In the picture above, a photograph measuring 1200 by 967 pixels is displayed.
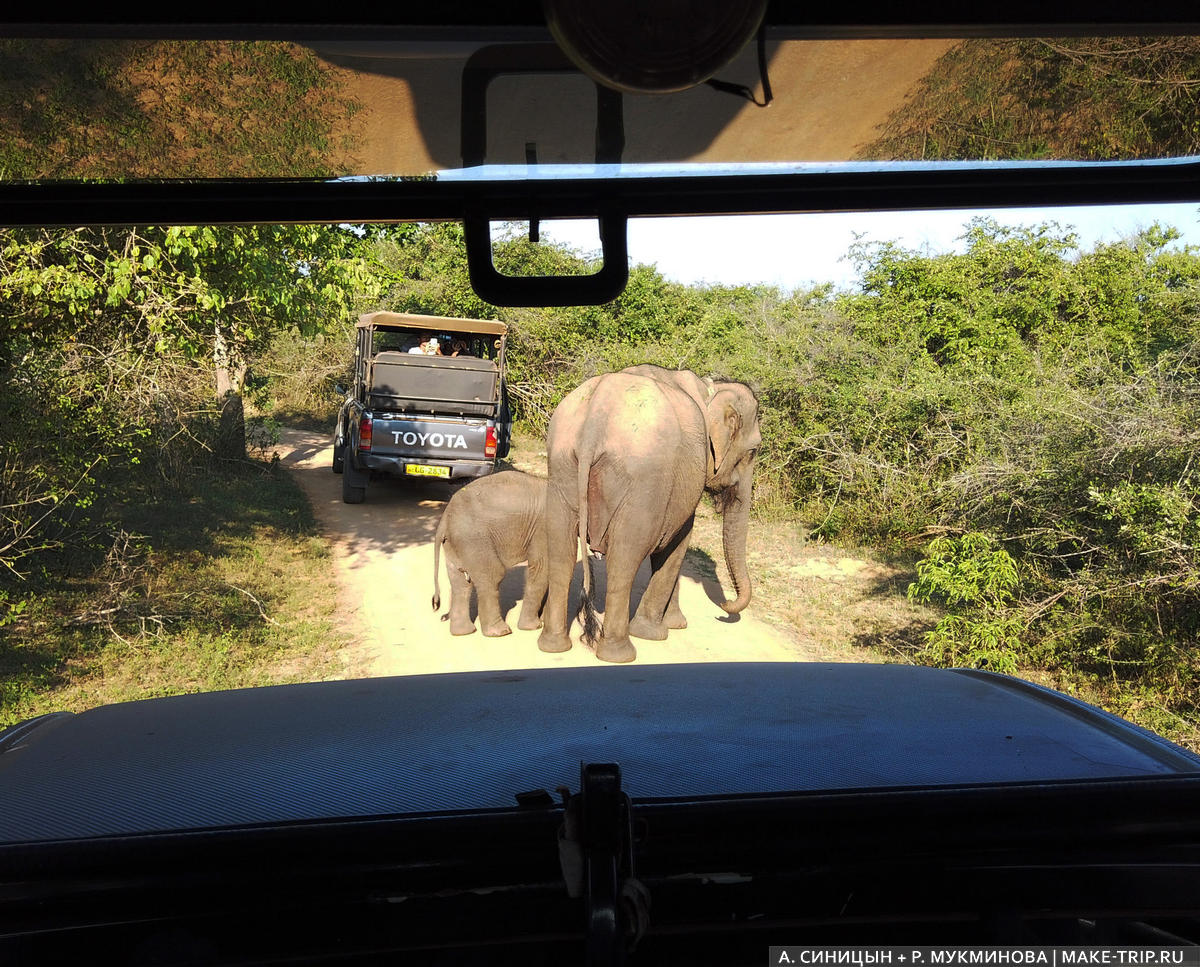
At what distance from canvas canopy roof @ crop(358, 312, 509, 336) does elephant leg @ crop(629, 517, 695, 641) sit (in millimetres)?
5450

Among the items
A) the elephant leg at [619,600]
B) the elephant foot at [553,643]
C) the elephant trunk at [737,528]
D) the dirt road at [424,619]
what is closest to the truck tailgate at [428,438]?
the dirt road at [424,619]

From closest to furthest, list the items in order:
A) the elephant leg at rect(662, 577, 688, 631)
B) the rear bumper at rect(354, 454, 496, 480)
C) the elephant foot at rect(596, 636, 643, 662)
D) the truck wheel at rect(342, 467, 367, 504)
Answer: the elephant foot at rect(596, 636, 643, 662), the elephant leg at rect(662, 577, 688, 631), the rear bumper at rect(354, 454, 496, 480), the truck wheel at rect(342, 467, 367, 504)

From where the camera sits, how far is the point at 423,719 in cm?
137

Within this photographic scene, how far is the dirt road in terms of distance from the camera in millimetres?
6324

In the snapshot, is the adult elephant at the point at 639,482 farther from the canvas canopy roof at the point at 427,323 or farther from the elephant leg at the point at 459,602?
the canvas canopy roof at the point at 427,323

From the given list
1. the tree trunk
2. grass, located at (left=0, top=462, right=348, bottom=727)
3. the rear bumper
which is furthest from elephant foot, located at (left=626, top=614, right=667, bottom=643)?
the tree trunk

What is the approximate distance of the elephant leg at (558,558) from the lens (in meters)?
6.46

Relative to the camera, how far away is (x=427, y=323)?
11719 mm

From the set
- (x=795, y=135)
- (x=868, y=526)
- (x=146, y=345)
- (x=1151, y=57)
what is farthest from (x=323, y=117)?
(x=868, y=526)

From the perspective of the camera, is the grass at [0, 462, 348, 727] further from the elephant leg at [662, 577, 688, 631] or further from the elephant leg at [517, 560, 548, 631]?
the elephant leg at [662, 577, 688, 631]

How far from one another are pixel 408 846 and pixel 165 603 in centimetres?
677

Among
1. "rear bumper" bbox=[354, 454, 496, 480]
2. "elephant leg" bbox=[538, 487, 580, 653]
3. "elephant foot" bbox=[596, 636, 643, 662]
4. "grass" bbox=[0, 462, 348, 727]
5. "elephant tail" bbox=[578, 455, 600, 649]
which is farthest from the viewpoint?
"rear bumper" bbox=[354, 454, 496, 480]

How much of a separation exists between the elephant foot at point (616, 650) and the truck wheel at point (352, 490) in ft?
18.8

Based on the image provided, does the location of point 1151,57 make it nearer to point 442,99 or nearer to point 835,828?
point 442,99
